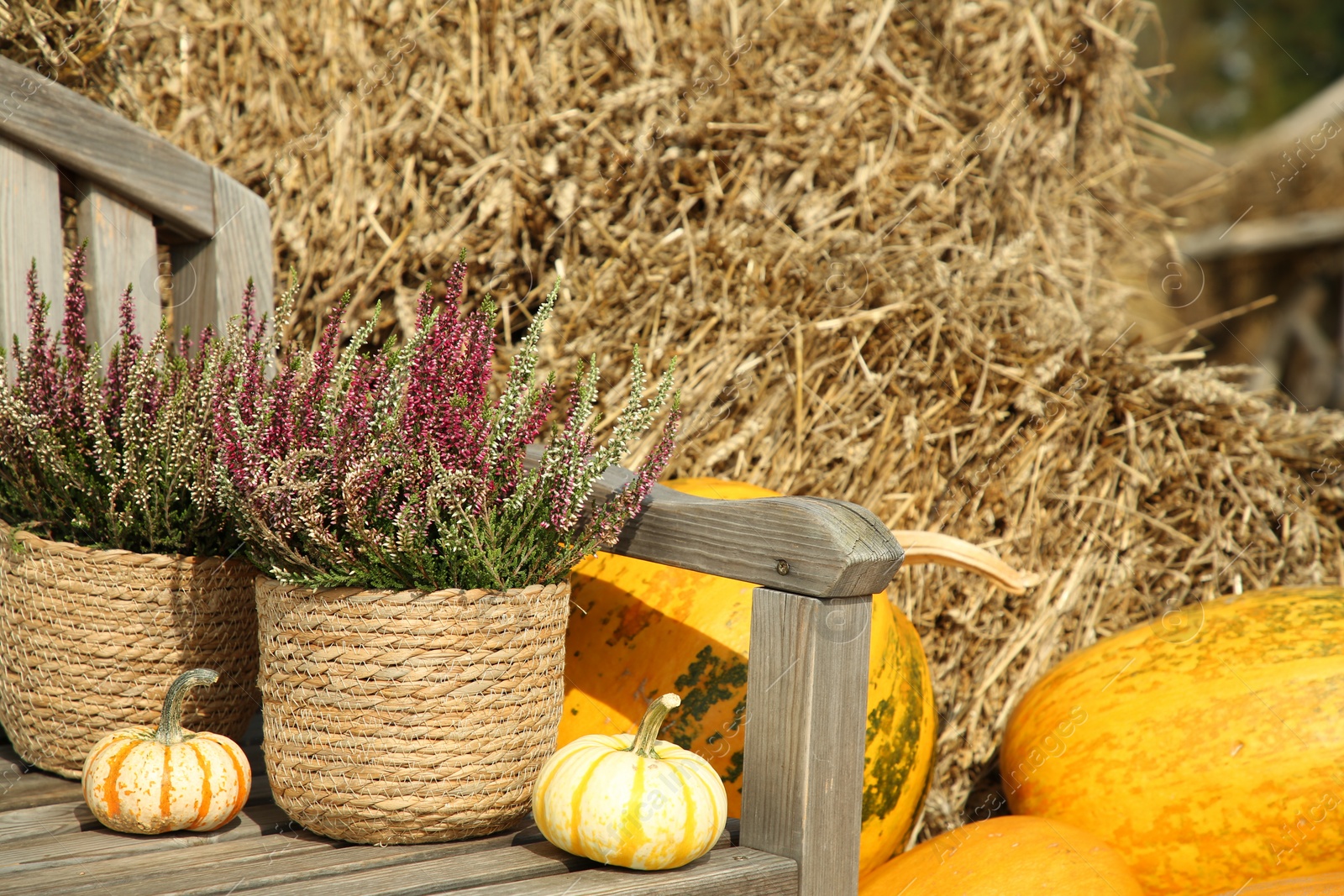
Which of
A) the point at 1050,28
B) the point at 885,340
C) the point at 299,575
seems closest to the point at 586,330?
the point at 885,340

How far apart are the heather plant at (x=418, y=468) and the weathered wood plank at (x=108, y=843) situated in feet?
1.36

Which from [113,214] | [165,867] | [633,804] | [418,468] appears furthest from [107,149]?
[633,804]

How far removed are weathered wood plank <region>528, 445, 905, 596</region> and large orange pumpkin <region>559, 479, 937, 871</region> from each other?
28 cm

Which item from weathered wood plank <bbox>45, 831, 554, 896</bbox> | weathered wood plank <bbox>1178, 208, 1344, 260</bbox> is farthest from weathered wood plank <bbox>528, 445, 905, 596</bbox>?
weathered wood plank <bbox>1178, 208, 1344, 260</bbox>

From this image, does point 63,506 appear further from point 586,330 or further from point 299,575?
point 586,330

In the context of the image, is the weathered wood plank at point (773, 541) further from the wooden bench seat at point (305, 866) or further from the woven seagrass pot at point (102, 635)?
the woven seagrass pot at point (102, 635)

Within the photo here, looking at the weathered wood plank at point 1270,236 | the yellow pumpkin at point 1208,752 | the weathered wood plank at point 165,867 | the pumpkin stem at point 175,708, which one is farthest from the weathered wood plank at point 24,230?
the weathered wood plank at point 1270,236

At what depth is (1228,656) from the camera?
2.07m

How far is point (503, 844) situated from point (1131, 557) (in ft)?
5.50

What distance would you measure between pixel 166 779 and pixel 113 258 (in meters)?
1.11

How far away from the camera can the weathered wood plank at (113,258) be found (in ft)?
6.79

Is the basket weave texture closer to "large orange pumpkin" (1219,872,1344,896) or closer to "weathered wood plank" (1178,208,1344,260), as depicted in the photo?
"large orange pumpkin" (1219,872,1344,896)

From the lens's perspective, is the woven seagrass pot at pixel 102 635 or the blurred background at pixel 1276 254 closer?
the woven seagrass pot at pixel 102 635

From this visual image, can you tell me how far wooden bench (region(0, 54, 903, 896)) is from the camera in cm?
133
